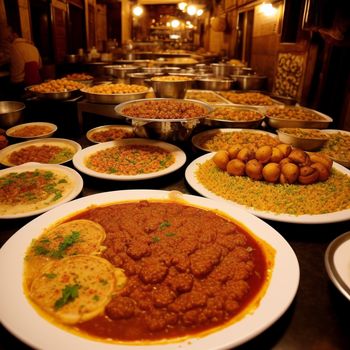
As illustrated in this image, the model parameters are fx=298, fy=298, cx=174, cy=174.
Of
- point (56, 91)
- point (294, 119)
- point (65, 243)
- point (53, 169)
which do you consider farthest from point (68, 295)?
point (294, 119)

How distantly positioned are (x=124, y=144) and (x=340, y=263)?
2081mm

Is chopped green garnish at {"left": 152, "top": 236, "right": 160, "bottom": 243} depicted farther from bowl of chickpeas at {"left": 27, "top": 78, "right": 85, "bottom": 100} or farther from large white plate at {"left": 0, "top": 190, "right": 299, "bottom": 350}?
bowl of chickpeas at {"left": 27, "top": 78, "right": 85, "bottom": 100}

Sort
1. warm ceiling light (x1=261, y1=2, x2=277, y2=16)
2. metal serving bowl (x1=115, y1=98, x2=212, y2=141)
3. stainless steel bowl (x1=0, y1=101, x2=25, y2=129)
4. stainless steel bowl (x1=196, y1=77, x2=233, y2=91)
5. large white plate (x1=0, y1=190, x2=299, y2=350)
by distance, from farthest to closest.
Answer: warm ceiling light (x1=261, y1=2, x2=277, y2=16), stainless steel bowl (x1=196, y1=77, x2=233, y2=91), stainless steel bowl (x1=0, y1=101, x2=25, y2=129), metal serving bowl (x1=115, y1=98, x2=212, y2=141), large white plate (x1=0, y1=190, x2=299, y2=350)

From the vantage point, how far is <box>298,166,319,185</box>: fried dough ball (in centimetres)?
212

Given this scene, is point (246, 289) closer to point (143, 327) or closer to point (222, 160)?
point (143, 327)

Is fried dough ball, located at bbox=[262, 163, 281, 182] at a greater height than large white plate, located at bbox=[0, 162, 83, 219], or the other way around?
fried dough ball, located at bbox=[262, 163, 281, 182]

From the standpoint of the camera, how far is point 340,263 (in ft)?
4.26

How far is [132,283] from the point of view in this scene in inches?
52.3

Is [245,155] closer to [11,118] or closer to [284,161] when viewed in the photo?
[284,161]

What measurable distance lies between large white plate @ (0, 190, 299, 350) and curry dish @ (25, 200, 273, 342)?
0.15 feet

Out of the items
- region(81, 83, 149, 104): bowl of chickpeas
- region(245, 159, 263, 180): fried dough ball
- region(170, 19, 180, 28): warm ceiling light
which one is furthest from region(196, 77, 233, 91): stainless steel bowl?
region(170, 19, 180, 28): warm ceiling light

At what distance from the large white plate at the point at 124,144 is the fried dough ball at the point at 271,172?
2.16 feet

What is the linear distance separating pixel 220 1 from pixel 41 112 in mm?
12751

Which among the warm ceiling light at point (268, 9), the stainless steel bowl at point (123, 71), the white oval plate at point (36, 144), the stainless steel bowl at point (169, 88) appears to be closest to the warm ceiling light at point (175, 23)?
the warm ceiling light at point (268, 9)
